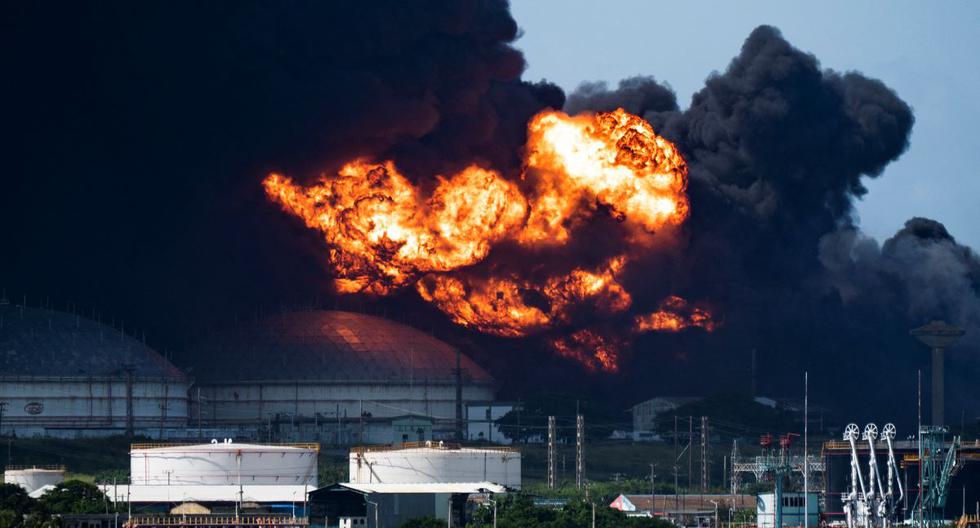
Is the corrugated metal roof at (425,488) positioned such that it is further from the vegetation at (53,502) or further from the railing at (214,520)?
the vegetation at (53,502)

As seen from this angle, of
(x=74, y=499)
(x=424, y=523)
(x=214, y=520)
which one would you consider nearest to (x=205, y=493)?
(x=74, y=499)

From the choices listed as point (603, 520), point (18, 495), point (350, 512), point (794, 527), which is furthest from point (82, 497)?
point (794, 527)

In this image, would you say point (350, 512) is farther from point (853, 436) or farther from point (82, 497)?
point (853, 436)

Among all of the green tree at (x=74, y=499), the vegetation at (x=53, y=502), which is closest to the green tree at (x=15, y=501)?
the vegetation at (x=53, y=502)

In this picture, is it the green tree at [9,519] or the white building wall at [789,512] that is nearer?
the green tree at [9,519]

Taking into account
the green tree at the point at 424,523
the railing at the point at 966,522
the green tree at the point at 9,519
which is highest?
the green tree at the point at 9,519

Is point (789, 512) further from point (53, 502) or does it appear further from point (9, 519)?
point (9, 519)

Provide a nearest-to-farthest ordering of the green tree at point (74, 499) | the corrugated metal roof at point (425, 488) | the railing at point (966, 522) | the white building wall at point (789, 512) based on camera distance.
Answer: the green tree at point (74, 499)
the railing at point (966, 522)
the corrugated metal roof at point (425, 488)
the white building wall at point (789, 512)

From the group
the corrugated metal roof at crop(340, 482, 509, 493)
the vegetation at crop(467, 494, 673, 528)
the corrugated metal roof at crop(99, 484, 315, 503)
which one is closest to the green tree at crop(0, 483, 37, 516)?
the corrugated metal roof at crop(99, 484, 315, 503)
